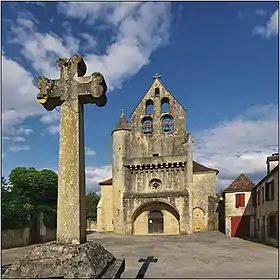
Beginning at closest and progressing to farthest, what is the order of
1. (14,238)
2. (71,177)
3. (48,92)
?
(71,177) < (48,92) < (14,238)

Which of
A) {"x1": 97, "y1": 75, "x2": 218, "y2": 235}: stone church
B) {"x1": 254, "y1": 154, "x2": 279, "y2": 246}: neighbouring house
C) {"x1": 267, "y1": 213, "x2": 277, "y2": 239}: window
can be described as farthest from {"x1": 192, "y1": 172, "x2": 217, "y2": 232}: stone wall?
{"x1": 267, "y1": 213, "x2": 277, "y2": 239}: window

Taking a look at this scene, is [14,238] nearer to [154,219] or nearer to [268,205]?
[268,205]

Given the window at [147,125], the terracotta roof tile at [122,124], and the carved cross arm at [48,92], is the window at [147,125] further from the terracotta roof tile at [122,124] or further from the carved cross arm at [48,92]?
the carved cross arm at [48,92]

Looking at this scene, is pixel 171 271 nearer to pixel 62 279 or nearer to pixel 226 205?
pixel 62 279

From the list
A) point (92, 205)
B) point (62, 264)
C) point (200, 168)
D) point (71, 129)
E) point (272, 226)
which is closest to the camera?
point (62, 264)

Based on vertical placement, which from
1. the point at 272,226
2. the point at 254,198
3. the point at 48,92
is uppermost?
the point at 48,92

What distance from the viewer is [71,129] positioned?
5.21 meters

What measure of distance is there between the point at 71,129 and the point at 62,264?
2012mm

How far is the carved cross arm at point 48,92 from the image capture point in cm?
537

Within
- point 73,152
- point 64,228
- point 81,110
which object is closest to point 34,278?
point 64,228

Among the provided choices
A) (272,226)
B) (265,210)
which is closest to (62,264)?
(272,226)

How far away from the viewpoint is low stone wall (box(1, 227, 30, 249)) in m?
20.0

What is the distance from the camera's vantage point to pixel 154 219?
3684 centimetres

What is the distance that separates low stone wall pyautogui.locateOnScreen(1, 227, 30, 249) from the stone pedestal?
666 inches
